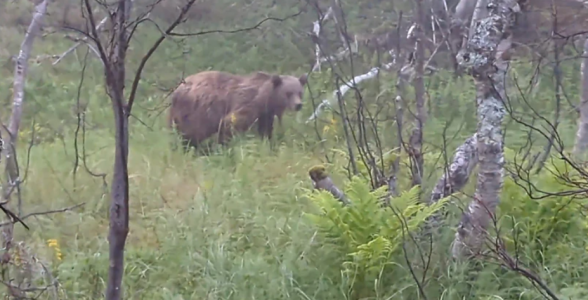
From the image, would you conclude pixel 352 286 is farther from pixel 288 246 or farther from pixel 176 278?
pixel 176 278

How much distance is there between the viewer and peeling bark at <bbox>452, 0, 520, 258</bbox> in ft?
12.6

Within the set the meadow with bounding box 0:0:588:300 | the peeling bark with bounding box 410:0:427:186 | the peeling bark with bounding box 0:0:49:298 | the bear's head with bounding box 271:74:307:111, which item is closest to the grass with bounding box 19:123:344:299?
Answer: the meadow with bounding box 0:0:588:300

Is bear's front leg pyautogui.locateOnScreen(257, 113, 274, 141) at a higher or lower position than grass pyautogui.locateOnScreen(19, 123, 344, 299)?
higher

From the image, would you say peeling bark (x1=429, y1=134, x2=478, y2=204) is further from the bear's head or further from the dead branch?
the bear's head

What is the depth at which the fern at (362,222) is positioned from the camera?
13.3ft

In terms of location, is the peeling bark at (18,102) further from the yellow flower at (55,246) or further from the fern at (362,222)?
the fern at (362,222)

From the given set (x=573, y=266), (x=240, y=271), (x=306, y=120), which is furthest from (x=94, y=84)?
(x=573, y=266)

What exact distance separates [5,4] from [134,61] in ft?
15.5

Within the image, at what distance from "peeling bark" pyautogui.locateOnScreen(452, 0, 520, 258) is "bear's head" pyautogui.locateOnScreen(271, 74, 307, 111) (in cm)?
474

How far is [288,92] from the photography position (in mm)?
8922

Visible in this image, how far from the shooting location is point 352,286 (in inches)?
158

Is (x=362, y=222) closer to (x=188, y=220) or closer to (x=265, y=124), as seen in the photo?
(x=188, y=220)

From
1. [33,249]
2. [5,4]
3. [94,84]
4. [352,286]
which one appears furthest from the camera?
[5,4]

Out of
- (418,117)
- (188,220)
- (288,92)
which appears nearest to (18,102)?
(188,220)
